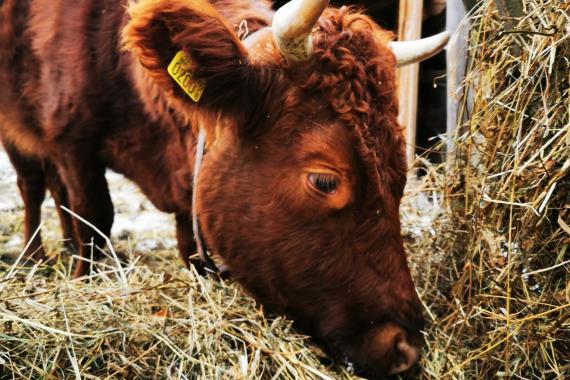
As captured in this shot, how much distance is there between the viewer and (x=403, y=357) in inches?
109

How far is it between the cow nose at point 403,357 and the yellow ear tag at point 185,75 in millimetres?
1230

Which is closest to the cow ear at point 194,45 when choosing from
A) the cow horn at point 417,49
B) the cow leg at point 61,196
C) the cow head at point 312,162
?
the cow head at point 312,162

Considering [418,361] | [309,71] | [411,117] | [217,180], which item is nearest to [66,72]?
[217,180]

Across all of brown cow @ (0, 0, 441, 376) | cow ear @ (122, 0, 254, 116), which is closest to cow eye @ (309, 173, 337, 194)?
brown cow @ (0, 0, 441, 376)

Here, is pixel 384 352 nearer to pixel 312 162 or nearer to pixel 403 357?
pixel 403 357

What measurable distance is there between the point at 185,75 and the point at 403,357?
1.36m

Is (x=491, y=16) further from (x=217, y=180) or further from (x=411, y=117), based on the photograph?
(x=411, y=117)

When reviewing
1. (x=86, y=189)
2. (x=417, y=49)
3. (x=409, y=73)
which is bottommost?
(x=409, y=73)

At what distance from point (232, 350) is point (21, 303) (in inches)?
32.1

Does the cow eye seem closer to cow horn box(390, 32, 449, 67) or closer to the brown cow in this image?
the brown cow

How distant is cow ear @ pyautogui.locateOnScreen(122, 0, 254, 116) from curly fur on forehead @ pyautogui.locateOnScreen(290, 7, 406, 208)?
0.94 ft

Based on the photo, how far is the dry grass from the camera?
8.63 feet

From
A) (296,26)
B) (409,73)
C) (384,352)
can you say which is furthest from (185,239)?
(409,73)

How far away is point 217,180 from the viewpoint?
3094mm
